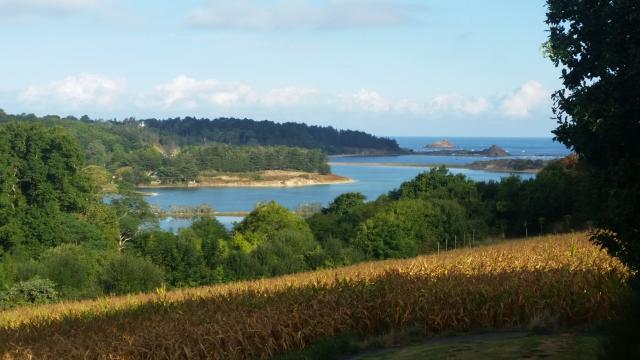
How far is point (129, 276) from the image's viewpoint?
43406mm

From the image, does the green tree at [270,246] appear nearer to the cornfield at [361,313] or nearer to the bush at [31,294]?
the bush at [31,294]

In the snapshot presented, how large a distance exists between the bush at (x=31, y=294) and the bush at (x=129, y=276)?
5.42 m

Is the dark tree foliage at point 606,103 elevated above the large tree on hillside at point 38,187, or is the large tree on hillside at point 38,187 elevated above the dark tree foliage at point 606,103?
the dark tree foliage at point 606,103

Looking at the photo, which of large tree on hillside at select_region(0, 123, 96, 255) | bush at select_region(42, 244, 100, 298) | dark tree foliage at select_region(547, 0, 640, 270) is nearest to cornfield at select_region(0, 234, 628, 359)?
dark tree foliage at select_region(547, 0, 640, 270)

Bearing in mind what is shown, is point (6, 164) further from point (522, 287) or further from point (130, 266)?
point (522, 287)

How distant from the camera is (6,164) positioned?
216ft

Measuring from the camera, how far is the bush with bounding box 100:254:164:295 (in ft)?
140

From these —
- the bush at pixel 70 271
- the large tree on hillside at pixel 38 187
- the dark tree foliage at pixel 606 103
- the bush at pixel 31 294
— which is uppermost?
the dark tree foliage at pixel 606 103

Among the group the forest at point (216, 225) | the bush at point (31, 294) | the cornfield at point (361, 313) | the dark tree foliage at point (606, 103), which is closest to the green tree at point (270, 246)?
the forest at point (216, 225)

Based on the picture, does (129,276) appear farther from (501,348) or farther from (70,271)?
(501,348)

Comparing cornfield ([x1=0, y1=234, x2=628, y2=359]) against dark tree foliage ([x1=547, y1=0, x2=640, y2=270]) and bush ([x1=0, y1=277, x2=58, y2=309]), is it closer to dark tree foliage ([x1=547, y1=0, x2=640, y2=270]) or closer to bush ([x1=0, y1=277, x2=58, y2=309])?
dark tree foliage ([x1=547, y1=0, x2=640, y2=270])

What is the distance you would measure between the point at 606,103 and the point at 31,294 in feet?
111

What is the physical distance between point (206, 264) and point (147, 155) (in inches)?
5821

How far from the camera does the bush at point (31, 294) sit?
115ft
